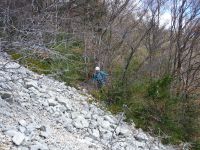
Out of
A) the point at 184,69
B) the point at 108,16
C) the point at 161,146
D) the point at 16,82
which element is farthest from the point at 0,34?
the point at 184,69

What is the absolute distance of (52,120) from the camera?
879 centimetres

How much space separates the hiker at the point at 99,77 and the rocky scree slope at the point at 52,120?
1182mm

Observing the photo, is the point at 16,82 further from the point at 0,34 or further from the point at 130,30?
the point at 130,30

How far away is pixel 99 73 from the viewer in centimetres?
1313

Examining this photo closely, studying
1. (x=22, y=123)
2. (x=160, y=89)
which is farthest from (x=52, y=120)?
(x=160, y=89)

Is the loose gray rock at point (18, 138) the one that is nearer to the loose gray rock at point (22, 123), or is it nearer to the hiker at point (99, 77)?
the loose gray rock at point (22, 123)

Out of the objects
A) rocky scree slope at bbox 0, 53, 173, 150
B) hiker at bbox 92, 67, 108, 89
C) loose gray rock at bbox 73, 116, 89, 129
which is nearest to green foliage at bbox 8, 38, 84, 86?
rocky scree slope at bbox 0, 53, 173, 150

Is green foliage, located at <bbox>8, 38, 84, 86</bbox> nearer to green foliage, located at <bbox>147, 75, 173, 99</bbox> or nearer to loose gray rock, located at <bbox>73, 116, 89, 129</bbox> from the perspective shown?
loose gray rock, located at <bbox>73, 116, 89, 129</bbox>

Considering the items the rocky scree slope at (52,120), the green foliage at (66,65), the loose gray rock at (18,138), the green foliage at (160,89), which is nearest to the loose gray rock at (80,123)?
the rocky scree slope at (52,120)

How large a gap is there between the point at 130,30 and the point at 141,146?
21.5ft

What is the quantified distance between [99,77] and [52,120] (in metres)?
4.41

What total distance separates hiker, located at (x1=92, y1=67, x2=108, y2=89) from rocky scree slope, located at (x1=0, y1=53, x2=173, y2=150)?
118cm

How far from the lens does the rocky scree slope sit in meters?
7.23

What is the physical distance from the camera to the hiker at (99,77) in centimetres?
1294
